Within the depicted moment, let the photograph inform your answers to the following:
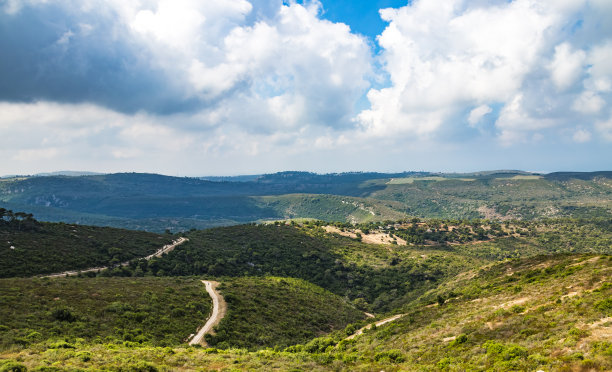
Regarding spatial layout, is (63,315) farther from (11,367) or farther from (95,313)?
(11,367)

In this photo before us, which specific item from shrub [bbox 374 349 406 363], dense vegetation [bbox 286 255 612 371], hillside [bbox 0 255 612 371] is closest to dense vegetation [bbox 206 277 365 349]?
hillside [bbox 0 255 612 371]

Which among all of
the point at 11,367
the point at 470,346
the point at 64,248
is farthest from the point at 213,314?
the point at 64,248

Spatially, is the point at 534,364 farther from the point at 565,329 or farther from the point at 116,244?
the point at 116,244

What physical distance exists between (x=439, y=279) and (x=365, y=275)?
25.3m

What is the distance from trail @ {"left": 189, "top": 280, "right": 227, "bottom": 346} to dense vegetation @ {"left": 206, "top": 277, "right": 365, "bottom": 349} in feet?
3.96

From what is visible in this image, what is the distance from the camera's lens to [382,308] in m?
87.8

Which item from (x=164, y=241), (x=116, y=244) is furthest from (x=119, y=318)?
(x=164, y=241)

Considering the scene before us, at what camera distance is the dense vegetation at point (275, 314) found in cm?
5119

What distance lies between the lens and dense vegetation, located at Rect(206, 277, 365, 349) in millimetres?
51188

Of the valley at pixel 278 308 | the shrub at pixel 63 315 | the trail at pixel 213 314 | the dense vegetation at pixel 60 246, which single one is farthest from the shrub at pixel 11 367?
the dense vegetation at pixel 60 246

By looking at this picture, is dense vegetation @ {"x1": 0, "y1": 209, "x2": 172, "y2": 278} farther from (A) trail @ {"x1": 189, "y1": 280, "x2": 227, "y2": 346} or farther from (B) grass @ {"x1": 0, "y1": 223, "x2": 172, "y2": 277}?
(A) trail @ {"x1": 189, "y1": 280, "x2": 227, "y2": 346}

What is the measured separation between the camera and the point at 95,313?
46.4 meters

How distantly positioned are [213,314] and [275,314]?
1324 cm

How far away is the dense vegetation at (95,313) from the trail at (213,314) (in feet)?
4.94
